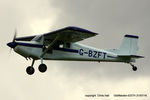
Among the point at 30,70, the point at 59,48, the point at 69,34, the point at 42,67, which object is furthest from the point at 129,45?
the point at 30,70

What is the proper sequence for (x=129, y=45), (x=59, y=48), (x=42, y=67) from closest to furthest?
(x=42, y=67), (x=59, y=48), (x=129, y=45)

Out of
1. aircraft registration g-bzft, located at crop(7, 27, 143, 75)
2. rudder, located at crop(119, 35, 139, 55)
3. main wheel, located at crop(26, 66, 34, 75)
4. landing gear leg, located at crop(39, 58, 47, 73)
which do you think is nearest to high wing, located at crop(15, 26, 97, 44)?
aircraft registration g-bzft, located at crop(7, 27, 143, 75)

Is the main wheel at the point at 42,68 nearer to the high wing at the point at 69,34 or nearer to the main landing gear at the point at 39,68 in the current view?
the main landing gear at the point at 39,68

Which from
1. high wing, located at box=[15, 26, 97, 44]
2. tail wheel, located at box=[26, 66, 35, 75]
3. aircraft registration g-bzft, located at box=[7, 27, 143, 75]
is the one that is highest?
high wing, located at box=[15, 26, 97, 44]

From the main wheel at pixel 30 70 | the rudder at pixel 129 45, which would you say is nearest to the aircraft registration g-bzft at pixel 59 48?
the main wheel at pixel 30 70

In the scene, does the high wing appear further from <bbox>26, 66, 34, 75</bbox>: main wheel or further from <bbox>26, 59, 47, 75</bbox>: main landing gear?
<bbox>26, 66, 34, 75</bbox>: main wheel

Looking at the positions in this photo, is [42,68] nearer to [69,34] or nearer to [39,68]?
[39,68]

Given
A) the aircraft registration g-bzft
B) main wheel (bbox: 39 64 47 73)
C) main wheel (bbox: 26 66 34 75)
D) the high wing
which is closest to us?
the high wing

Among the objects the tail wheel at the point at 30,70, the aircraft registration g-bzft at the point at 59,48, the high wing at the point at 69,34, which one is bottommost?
the tail wheel at the point at 30,70

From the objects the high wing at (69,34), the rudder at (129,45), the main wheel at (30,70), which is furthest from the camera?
the rudder at (129,45)

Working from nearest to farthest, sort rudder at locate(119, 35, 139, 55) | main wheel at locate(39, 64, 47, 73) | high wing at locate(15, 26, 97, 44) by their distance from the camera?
high wing at locate(15, 26, 97, 44) < main wheel at locate(39, 64, 47, 73) < rudder at locate(119, 35, 139, 55)

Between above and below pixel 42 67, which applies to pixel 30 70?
below

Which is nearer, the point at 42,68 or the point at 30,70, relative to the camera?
the point at 42,68

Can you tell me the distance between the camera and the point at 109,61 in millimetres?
27812
